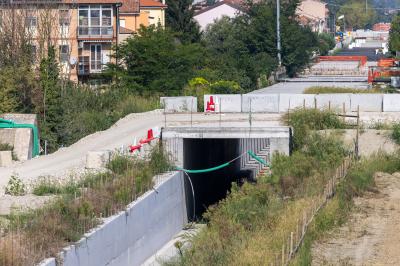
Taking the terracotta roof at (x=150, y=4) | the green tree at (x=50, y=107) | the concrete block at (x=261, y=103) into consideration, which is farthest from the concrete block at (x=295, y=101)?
the terracotta roof at (x=150, y=4)

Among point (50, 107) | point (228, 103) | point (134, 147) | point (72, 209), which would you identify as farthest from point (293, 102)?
point (72, 209)

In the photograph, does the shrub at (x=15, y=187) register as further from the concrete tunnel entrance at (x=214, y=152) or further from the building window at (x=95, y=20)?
the building window at (x=95, y=20)

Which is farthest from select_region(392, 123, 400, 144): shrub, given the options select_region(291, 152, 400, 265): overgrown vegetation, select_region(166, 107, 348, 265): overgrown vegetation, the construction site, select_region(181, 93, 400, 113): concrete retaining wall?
select_region(181, 93, 400, 113): concrete retaining wall

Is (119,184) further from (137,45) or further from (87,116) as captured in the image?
(137,45)

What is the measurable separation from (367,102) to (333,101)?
Result: 4.72 feet

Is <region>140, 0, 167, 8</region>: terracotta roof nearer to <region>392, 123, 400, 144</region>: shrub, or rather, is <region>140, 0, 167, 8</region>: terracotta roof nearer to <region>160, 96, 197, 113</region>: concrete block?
<region>160, 96, 197, 113</region>: concrete block

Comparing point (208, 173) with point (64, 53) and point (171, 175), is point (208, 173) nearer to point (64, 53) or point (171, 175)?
point (171, 175)

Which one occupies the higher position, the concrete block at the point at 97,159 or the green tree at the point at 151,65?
the green tree at the point at 151,65

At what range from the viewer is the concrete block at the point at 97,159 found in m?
31.2

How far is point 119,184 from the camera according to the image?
92.1 feet

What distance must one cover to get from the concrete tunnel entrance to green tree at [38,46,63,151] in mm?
5399

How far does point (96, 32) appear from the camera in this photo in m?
63.9

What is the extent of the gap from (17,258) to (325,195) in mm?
10962

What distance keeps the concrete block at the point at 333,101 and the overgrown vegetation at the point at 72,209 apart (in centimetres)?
1116
